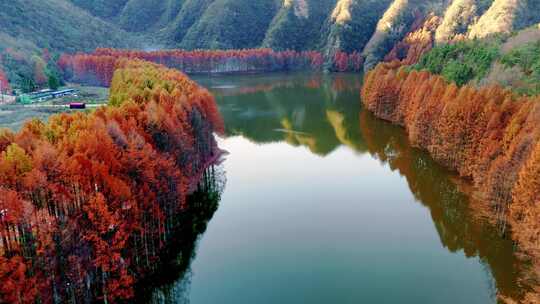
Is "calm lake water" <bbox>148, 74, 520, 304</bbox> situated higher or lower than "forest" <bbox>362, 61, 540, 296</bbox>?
lower

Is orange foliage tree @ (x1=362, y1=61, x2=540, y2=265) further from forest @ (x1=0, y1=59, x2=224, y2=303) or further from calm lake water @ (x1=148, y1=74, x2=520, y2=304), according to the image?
forest @ (x1=0, y1=59, x2=224, y2=303)

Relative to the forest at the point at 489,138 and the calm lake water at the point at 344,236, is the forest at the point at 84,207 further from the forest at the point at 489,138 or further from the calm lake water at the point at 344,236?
the forest at the point at 489,138

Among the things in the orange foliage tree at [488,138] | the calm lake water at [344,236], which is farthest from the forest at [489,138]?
the calm lake water at [344,236]

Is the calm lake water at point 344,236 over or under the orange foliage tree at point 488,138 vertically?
under

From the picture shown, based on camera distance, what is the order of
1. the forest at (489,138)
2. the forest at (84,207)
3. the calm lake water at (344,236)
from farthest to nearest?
the forest at (489,138) < the calm lake water at (344,236) < the forest at (84,207)

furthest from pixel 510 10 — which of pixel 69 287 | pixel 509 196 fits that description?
pixel 69 287

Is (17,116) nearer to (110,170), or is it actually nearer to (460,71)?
(110,170)

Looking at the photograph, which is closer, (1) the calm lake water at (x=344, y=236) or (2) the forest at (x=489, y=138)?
(1) the calm lake water at (x=344, y=236)

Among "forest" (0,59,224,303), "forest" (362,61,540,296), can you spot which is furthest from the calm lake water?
"forest" (0,59,224,303)
